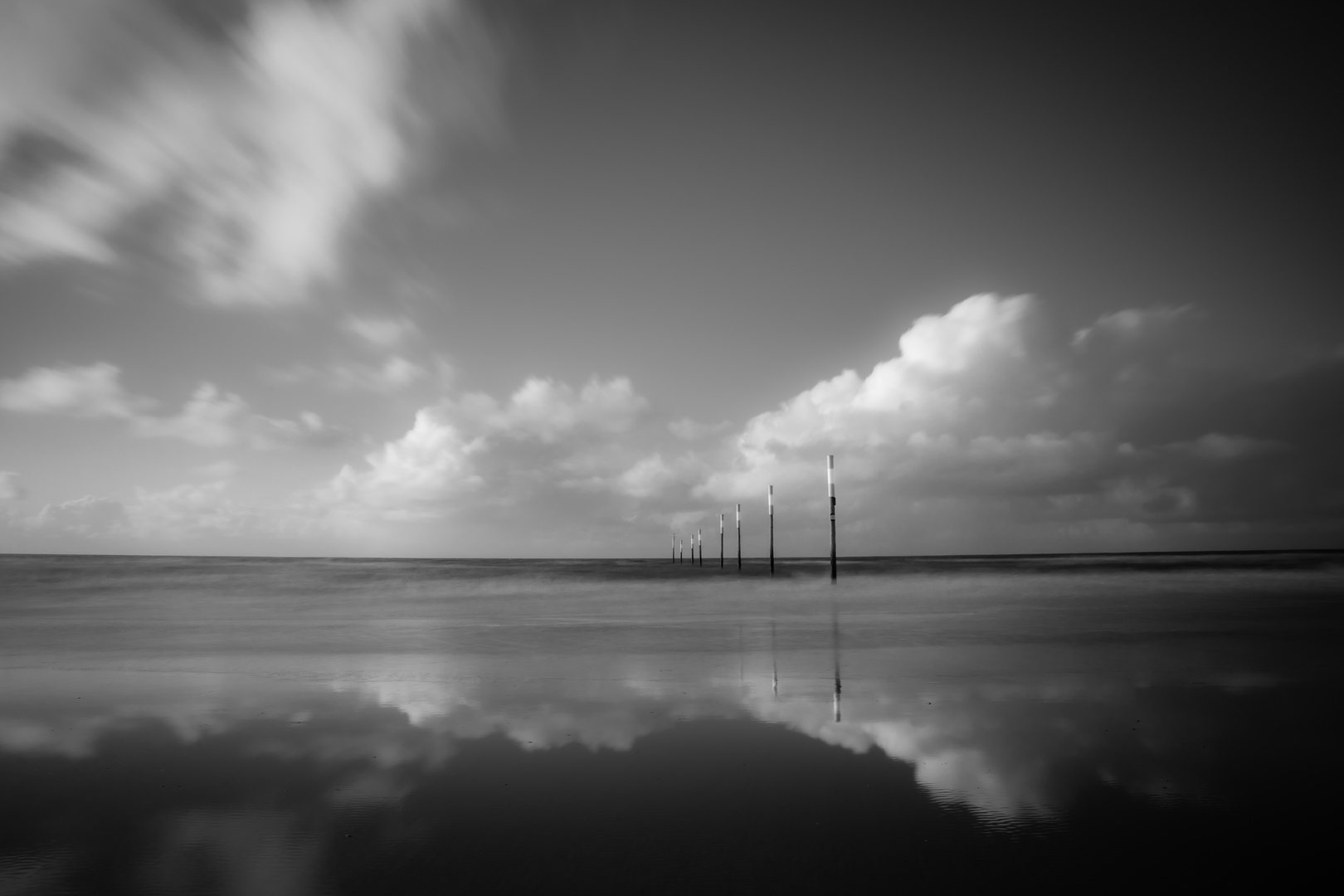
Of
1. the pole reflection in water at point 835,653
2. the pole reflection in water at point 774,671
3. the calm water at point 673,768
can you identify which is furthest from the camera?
the pole reflection in water at point 774,671

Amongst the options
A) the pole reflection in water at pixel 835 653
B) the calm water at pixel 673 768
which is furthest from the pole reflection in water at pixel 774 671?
the pole reflection in water at pixel 835 653

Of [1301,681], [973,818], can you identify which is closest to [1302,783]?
[973,818]

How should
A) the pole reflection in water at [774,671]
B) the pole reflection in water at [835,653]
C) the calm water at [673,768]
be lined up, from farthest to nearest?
the pole reflection in water at [774,671], the pole reflection in water at [835,653], the calm water at [673,768]

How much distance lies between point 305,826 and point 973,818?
6.19 metres

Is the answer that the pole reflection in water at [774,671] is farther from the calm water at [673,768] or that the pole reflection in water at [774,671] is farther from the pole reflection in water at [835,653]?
the pole reflection in water at [835,653]

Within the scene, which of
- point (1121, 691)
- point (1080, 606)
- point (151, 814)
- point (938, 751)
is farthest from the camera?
point (1080, 606)

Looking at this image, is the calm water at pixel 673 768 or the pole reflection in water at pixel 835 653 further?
the pole reflection in water at pixel 835 653

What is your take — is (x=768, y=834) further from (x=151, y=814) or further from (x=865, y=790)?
(x=151, y=814)

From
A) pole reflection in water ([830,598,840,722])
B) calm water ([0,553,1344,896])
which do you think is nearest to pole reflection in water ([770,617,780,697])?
calm water ([0,553,1344,896])

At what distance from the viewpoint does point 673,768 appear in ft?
28.4

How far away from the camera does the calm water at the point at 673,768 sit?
5953mm

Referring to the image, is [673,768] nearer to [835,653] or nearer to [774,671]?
[774,671]

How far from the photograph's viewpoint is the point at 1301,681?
544 inches

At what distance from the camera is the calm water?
234 inches
